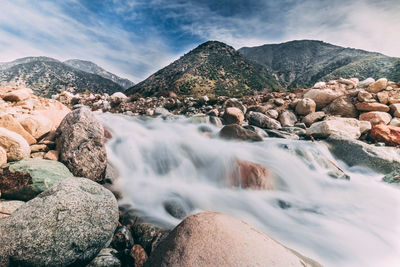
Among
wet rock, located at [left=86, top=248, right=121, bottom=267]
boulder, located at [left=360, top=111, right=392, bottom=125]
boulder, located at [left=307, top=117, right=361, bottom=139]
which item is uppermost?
boulder, located at [left=360, top=111, right=392, bottom=125]

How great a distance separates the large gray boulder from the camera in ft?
18.8

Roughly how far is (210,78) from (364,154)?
204 ft

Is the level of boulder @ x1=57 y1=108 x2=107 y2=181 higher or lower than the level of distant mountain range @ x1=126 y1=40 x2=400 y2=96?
lower

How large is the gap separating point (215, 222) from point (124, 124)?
7447mm

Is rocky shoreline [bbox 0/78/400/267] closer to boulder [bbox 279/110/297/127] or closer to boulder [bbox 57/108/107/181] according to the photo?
Answer: boulder [bbox 57/108/107/181]

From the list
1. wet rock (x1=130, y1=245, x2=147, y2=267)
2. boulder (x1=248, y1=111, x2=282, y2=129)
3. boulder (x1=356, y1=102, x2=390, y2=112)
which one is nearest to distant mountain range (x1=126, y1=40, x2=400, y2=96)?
boulder (x1=248, y1=111, x2=282, y2=129)

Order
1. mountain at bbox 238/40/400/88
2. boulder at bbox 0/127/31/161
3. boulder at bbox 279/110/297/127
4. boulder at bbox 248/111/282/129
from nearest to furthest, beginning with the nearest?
1. boulder at bbox 0/127/31/161
2. boulder at bbox 248/111/282/129
3. boulder at bbox 279/110/297/127
4. mountain at bbox 238/40/400/88

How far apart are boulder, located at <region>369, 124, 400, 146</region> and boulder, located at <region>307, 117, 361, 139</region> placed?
0.54 m

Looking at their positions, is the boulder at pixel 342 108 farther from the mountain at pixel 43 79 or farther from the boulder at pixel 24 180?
the mountain at pixel 43 79

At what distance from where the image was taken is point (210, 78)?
64.6m

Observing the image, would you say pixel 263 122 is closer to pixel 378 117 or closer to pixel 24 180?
pixel 378 117

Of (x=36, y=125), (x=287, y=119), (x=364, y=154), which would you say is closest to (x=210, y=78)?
(x=287, y=119)

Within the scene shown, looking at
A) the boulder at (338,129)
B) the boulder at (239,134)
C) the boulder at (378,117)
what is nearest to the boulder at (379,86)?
the boulder at (378,117)

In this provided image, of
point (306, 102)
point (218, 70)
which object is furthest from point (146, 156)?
point (218, 70)
